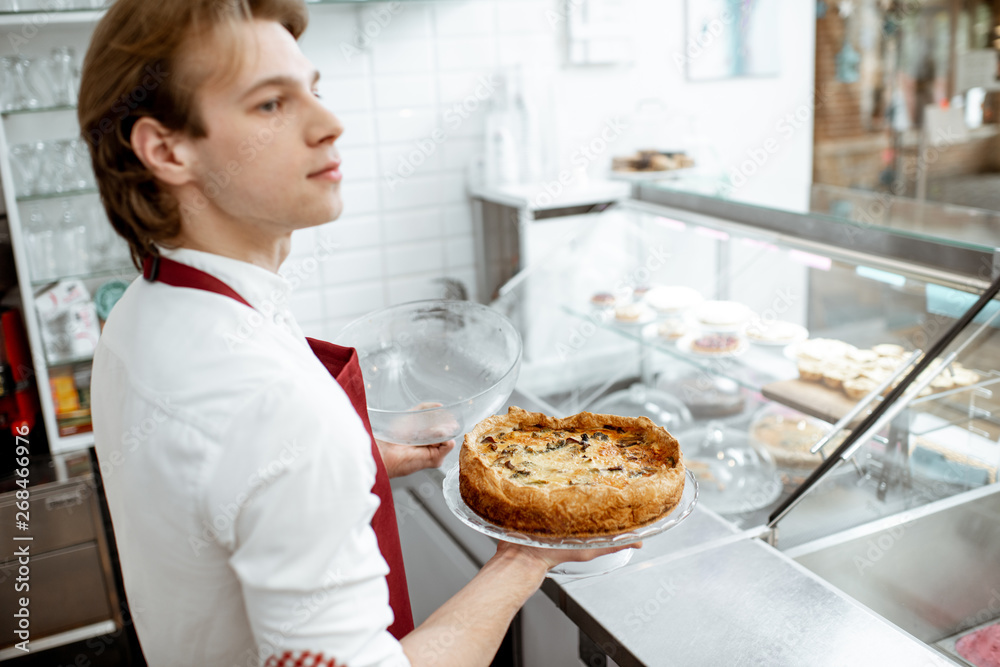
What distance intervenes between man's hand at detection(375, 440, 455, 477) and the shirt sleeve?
0.52 metres

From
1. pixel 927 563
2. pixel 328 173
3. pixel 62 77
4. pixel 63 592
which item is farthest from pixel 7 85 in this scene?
pixel 927 563

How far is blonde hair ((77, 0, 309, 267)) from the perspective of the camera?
0.82 meters

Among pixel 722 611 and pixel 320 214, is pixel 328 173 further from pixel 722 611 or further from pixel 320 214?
pixel 722 611

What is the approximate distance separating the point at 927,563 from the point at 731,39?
8.88 ft

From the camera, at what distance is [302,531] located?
77 centimetres

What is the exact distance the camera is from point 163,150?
86 centimetres

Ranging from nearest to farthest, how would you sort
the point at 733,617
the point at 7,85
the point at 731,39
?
the point at 733,617, the point at 7,85, the point at 731,39

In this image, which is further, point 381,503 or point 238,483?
point 381,503

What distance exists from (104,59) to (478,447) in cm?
70

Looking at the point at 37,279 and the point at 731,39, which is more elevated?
the point at 731,39

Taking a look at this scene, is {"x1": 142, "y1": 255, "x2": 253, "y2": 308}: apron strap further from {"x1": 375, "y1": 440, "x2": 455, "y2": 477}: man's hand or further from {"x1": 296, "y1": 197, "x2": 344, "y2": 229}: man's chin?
{"x1": 375, "y1": 440, "x2": 455, "y2": 477}: man's hand

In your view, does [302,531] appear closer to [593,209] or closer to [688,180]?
[688,180]

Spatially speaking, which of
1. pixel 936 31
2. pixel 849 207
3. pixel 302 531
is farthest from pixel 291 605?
pixel 936 31

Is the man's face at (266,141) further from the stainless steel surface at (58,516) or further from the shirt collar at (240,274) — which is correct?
the stainless steel surface at (58,516)
